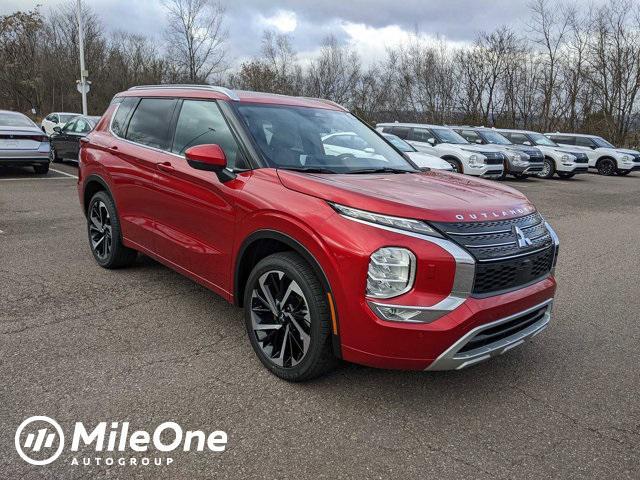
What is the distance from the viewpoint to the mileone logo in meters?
2.49

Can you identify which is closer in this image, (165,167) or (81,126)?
(165,167)

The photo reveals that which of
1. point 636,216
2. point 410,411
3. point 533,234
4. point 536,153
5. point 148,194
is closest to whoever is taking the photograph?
point 410,411

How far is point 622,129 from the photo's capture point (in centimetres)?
3453

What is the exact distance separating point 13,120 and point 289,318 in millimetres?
12461

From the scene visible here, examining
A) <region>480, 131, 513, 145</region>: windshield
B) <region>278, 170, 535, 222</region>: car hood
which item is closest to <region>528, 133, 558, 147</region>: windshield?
<region>480, 131, 513, 145</region>: windshield

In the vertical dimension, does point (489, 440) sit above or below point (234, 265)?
below

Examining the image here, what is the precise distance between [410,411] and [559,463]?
0.80m

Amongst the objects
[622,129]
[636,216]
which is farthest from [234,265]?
[622,129]

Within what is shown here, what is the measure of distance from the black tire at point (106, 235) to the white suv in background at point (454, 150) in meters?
11.6

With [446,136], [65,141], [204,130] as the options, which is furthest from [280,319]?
[446,136]

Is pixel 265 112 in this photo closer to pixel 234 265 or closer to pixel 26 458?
pixel 234 265

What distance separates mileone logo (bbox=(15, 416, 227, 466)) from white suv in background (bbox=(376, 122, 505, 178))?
1350cm

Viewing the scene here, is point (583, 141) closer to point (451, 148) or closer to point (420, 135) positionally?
point (451, 148)

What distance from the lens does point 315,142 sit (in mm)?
3967
